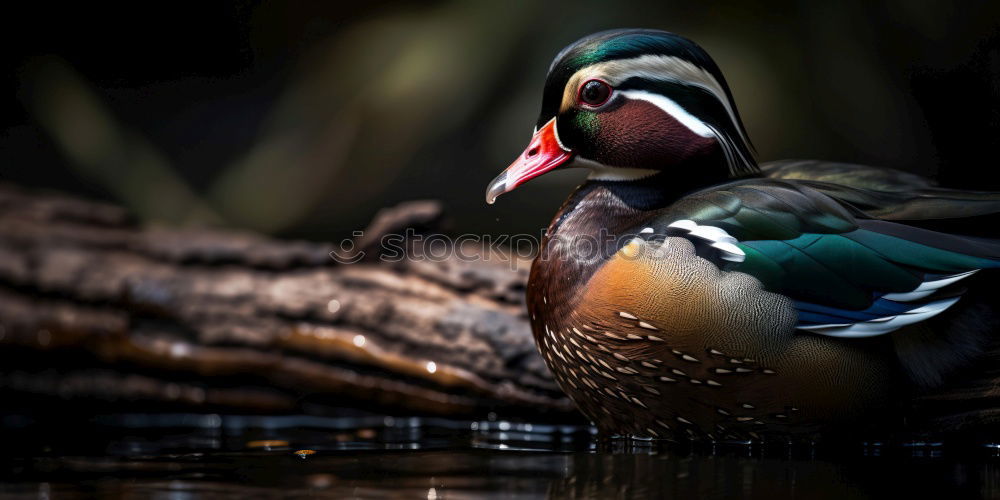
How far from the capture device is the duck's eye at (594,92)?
2.45 m

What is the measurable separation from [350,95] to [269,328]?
2.01 m

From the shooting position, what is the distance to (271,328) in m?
3.20

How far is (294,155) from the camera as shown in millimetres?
4855

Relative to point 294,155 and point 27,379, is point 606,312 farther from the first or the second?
point 294,155

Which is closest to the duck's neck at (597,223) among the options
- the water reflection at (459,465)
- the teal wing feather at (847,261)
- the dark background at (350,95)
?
the teal wing feather at (847,261)

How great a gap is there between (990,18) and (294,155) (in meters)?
3.23

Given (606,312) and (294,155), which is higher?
(294,155)

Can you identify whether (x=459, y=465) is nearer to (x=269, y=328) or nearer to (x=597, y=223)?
(x=597, y=223)

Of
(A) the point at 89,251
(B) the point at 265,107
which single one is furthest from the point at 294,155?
(A) the point at 89,251

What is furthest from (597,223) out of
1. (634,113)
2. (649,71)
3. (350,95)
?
(350,95)

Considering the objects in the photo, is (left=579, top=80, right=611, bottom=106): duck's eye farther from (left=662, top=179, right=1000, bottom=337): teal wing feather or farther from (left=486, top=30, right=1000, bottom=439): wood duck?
(left=662, top=179, right=1000, bottom=337): teal wing feather

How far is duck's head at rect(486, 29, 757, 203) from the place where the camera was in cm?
242

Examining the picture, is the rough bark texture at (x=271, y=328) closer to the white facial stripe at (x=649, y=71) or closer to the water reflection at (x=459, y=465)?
the water reflection at (x=459, y=465)

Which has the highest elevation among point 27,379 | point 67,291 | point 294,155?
point 294,155
